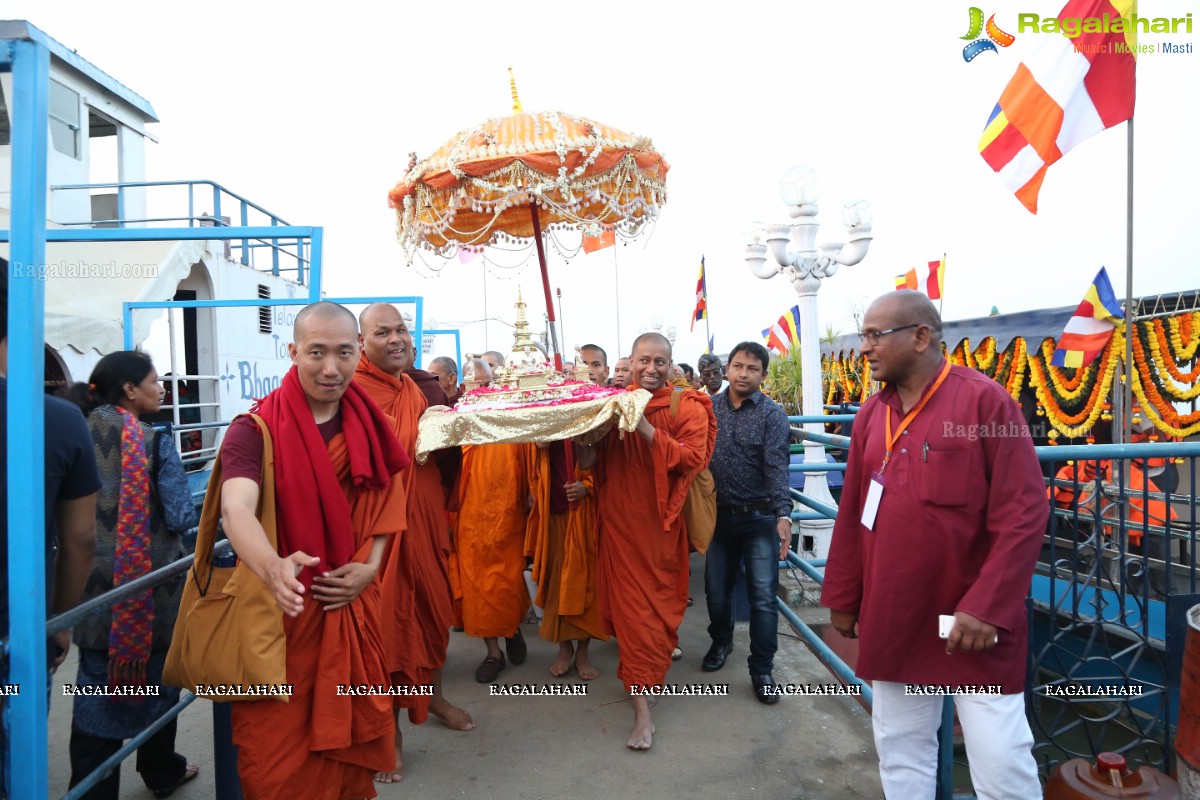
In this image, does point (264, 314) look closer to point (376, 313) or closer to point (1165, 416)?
point (376, 313)

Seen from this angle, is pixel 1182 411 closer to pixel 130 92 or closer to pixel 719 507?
pixel 719 507

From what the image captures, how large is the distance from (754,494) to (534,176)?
217 cm

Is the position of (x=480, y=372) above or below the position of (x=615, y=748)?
above

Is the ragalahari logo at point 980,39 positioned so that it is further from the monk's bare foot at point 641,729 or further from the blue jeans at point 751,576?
the monk's bare foot at point 641,729

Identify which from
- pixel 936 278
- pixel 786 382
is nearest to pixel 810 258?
pixel 936 278

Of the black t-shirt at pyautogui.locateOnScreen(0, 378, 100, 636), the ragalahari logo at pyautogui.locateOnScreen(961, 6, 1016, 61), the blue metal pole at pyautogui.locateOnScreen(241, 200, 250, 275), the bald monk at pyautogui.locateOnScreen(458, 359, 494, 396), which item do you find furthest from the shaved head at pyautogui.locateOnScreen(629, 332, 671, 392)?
the blue metal pole at pyautogui.locateOnScreen(241, 200, 250, 275)

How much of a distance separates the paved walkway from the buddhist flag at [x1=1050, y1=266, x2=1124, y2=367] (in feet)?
19.8

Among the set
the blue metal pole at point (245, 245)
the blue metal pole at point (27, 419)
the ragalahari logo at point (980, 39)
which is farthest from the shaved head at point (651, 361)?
the blue metal pole at point (245, 245)

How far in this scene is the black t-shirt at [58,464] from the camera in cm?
180

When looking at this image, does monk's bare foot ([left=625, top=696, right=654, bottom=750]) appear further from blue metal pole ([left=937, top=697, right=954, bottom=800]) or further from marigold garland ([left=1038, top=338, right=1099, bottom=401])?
marigold garland ([left=1038, top=338, right=1099, bottom=401])

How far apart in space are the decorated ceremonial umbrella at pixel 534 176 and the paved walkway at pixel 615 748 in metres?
2.25

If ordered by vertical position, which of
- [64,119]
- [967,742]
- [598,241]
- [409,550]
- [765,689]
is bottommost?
[765,689]

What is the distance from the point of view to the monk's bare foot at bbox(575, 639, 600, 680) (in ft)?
14.1

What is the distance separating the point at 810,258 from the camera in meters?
6.75
